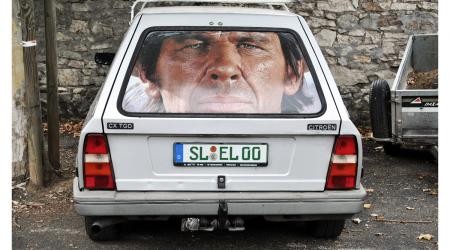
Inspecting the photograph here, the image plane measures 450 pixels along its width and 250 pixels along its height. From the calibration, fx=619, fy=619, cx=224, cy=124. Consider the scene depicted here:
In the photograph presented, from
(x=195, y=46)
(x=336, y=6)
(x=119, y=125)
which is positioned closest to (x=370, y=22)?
(x=336, y=6)

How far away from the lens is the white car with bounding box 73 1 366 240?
3.85 meters

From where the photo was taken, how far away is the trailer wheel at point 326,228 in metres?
4.60

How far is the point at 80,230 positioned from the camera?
4.88 m

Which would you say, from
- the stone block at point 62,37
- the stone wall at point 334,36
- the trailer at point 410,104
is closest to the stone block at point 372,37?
the stone wall at point 334,36

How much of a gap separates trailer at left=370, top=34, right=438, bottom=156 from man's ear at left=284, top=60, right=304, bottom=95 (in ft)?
9.01

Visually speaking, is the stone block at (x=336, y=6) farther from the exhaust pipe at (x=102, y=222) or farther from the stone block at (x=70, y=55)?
the exhaust pipe at (x=102, y=222)

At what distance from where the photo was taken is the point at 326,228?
4652 mm

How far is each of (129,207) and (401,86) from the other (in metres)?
4.75

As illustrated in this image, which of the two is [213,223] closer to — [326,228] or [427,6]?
[326,228]

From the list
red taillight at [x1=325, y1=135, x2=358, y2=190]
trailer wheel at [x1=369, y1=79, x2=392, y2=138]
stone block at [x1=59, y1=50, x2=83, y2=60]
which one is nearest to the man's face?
red taillight at [x1=325, y1=135, x2=358, y2=190]

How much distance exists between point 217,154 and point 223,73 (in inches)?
21.5

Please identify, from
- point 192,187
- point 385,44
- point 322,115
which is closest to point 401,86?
point 385,44

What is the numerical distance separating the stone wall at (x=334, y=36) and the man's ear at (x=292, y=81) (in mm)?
5223

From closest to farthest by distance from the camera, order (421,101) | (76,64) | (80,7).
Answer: (421,101)
(80,7)
(76,64)
